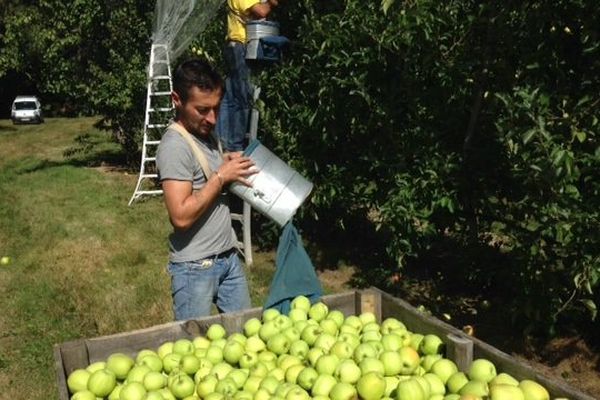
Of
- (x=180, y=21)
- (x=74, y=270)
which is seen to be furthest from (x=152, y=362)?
(x=180, y=21)

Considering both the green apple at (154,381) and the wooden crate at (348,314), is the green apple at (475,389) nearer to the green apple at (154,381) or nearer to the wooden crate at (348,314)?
the wooden crate at (348,314)

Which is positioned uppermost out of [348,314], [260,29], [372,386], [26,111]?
[260,29]

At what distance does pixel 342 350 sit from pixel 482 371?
1.55ft

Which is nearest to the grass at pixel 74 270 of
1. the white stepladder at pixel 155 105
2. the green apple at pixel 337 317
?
the white stepladder at pixel 155 105

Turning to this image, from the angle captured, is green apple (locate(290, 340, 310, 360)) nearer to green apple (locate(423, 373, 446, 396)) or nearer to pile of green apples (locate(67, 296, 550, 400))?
pile of green apples (locate(67, 296, 550, 400))

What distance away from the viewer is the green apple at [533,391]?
1857 millimetres

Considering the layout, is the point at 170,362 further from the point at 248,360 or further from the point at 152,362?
the point at 248,360

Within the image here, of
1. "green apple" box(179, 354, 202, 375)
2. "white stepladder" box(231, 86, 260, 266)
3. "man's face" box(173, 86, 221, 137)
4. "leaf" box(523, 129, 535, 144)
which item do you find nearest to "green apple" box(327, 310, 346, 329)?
"green apple" box(179, 354, 202, 375)

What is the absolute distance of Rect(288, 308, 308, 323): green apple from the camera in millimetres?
2557

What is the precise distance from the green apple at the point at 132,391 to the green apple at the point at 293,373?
1.55 feet

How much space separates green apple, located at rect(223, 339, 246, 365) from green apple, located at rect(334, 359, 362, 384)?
1.27ft

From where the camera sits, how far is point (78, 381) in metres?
2.16

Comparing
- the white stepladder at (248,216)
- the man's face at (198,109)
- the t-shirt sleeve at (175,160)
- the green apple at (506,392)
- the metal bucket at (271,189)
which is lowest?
the white stepladder at (248,216)

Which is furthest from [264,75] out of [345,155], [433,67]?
[433,67]
